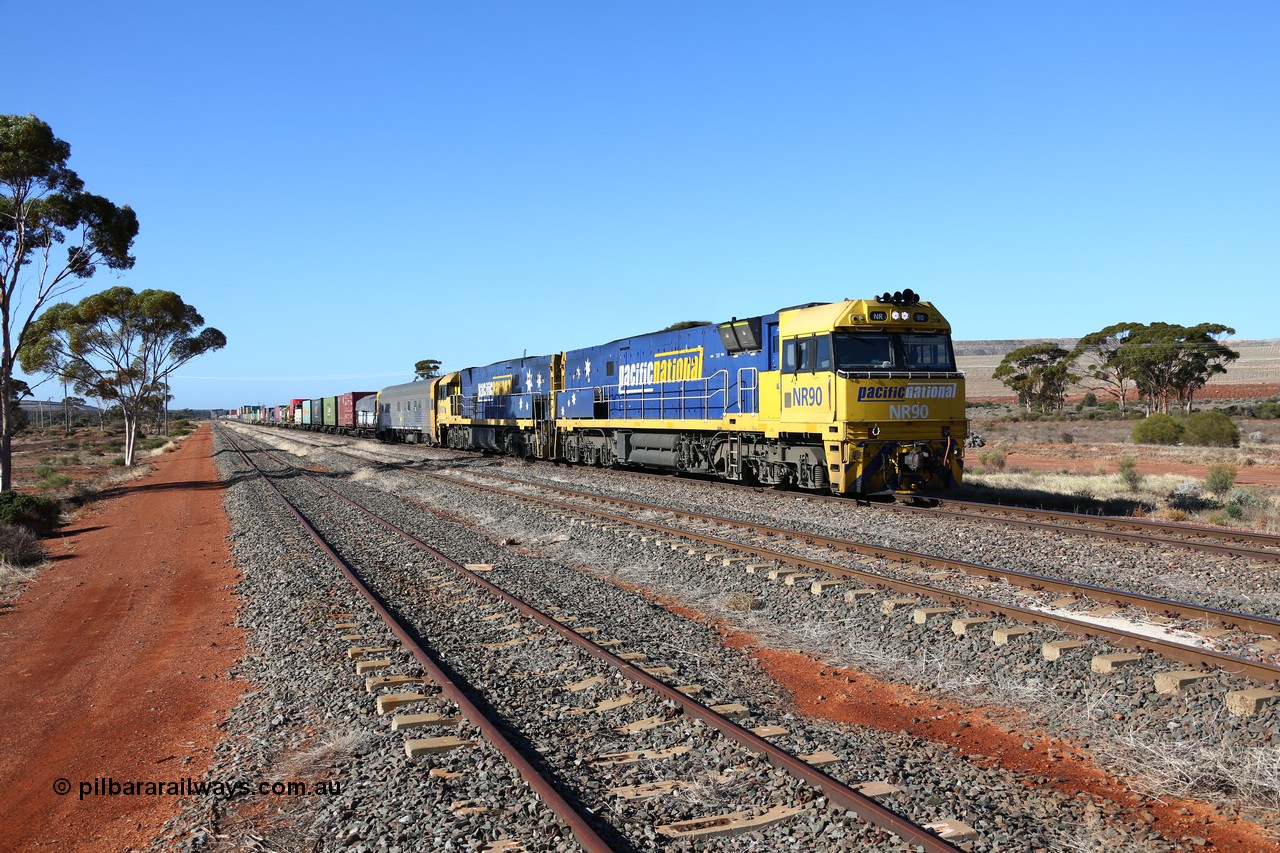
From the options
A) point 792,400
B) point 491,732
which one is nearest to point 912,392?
point 792,400

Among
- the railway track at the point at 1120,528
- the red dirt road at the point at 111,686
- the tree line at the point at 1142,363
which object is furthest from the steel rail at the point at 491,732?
the tree line at the point at 1142,363

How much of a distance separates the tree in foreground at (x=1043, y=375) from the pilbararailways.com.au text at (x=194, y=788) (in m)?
67.0

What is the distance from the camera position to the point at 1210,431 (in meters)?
34.6

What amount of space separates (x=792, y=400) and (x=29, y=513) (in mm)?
15783

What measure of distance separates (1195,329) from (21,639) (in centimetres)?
6290

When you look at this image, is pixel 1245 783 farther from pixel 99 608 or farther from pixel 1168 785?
pixel 99 608

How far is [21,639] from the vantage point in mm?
9250

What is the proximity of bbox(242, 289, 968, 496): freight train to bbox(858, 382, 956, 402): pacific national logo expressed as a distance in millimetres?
20

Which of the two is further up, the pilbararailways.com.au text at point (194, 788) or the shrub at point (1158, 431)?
the shrub at point (1158, 431)

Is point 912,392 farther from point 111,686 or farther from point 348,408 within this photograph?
point 348,408

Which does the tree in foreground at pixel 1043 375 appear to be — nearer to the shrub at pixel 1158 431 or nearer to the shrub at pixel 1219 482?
the shrub at pixel 1158 431

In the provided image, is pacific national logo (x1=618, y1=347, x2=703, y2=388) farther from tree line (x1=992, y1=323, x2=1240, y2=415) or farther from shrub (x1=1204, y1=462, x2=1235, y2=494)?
tree line (x1=992, y1=323, x2=1240, y2=415)

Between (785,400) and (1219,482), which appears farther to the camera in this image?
(1219,482)

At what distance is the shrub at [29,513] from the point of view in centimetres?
1695
